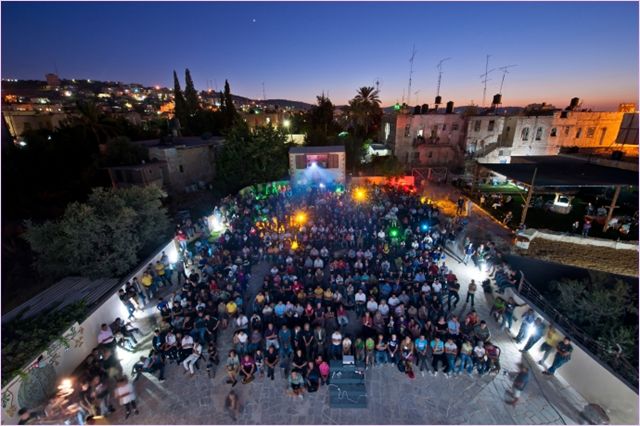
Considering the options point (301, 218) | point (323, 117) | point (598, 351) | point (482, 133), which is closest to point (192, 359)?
point (301, 218)

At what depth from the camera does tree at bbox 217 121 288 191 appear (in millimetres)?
27297

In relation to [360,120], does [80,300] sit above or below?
below

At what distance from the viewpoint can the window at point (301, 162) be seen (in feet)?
89.1

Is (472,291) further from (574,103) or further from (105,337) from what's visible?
(574,103)

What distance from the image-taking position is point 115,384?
7.66 metres

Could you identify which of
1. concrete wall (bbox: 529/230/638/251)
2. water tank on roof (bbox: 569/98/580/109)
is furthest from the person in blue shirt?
water tank on roof (bbox: 569/98/580/109)

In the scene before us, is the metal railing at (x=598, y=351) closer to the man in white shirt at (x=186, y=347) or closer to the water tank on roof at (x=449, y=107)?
the man in white shirt at (x=186, y=347)

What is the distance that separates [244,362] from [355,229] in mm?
9424

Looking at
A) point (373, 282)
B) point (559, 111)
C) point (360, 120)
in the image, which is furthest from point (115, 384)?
point (559, 111)

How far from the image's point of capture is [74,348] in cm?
884

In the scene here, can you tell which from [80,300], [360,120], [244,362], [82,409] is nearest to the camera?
[82,409]

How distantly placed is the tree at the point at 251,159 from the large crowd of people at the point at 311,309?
1126 cm

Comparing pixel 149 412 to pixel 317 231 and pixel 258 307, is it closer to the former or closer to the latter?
pixel 258 307

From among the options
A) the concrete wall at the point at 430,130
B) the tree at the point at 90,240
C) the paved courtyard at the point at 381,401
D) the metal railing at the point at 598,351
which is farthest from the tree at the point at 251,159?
the metal railing at the point at 598,351
